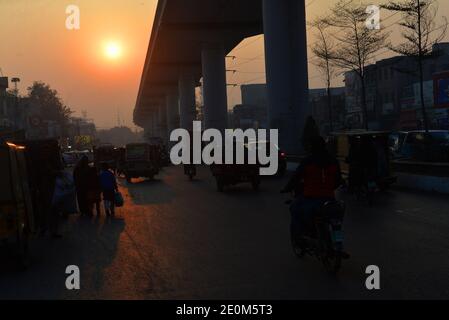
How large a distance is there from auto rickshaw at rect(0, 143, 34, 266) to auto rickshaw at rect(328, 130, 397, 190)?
910 cm

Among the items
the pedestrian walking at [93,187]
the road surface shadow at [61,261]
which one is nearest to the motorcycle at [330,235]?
the road surface shadow at [61,261]

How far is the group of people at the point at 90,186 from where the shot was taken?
15.9 m

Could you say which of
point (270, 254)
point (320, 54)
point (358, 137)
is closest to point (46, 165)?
point (270, 254)

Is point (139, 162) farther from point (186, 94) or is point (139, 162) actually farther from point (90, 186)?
point (186, 94)

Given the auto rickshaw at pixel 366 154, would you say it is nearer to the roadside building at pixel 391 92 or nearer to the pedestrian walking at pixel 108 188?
the pedestrian walking at pixel 108 188

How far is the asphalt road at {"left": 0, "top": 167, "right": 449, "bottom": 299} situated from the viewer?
705 cm

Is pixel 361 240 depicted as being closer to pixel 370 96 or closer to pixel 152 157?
pixel 152 157

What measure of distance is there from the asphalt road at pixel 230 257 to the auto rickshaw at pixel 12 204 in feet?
1.59

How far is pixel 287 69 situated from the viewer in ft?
109

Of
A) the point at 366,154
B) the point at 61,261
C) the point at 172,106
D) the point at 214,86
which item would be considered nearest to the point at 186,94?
the point at 214,86

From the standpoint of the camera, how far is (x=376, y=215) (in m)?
13.5
